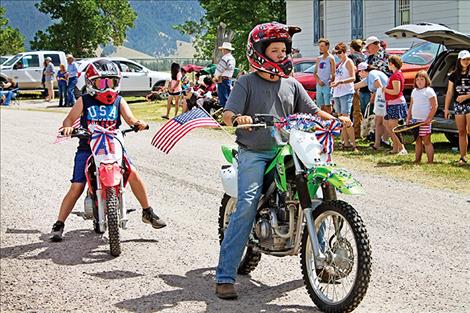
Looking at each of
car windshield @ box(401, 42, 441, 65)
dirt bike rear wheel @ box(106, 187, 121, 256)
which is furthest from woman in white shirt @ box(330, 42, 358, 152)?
dirt bike rear wheel @ box(106, 187, 121, 256)

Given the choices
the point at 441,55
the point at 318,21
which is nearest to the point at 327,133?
the point at 441,55

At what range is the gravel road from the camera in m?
6.42

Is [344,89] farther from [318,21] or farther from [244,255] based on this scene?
[318,21]

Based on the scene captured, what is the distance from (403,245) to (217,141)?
9.72 meters

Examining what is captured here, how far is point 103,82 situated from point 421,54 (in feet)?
35.2

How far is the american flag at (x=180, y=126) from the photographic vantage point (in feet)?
21.9

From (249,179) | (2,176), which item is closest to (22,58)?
(2,176)

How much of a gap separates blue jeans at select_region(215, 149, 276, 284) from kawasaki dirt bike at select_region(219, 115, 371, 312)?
10cm

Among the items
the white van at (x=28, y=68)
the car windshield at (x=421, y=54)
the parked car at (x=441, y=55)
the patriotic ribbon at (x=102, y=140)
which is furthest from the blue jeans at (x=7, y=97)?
the patriotic ribbon at (x=102, y=140)

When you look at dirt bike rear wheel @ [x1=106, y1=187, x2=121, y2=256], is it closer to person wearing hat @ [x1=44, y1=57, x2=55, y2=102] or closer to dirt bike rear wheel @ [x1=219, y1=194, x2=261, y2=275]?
dirt bike rear wheel @ [x1=219, y1=194, x2=261, y2=275]

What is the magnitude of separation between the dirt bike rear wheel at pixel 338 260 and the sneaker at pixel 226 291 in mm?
600

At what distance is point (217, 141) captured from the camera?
57.2 feet

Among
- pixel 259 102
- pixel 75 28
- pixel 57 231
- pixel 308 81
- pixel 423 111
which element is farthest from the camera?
pixel 75 28

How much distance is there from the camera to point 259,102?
20.7 feet
